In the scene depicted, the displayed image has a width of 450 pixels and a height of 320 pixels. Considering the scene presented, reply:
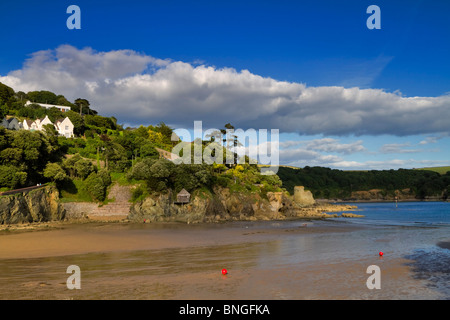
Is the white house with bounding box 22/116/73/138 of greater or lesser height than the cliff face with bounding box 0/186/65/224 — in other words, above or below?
above

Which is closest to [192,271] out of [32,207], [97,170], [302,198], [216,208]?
[32,207]

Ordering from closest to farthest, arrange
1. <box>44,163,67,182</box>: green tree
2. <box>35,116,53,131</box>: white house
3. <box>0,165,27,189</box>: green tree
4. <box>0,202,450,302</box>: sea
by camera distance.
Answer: <box>0,202,450,302</box>: sea < <box>0,165,27,189</box>: green tree < <box>44,163,67,182</box>: green tree < <box>35,116,53,131</box>: white house

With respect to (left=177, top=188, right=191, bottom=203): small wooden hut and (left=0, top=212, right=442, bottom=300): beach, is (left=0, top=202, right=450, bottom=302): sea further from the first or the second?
(left=177, top=188, right=191, bottom=203): small wooden hut

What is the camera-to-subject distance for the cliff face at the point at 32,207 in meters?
36.7

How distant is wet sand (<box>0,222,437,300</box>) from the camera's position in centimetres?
1287

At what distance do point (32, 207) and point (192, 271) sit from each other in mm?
32590

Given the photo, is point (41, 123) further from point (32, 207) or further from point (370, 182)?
point (370, 182)

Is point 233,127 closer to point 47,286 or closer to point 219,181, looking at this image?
point 219,181

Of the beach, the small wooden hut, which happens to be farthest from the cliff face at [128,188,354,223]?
the beach

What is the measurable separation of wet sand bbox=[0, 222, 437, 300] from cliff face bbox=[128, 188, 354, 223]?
1949 cm
